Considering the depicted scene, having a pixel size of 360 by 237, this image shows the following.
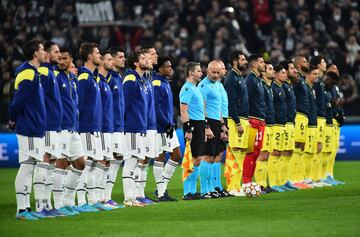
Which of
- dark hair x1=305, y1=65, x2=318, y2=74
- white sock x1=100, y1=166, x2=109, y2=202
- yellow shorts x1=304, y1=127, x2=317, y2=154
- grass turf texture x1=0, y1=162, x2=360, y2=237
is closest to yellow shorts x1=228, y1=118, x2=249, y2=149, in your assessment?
grass turf texture x1=0, y1=162, x2=360, y2=237

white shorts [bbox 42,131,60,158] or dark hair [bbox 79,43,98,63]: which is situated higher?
dark hair [bbox 79,43,98,63]

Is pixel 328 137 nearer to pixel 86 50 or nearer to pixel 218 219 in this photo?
pixel 86 50

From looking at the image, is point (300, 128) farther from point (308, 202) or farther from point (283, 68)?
point (308, 202)

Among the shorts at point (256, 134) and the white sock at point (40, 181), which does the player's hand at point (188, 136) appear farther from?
Answer: the white sock at point (40, 181)

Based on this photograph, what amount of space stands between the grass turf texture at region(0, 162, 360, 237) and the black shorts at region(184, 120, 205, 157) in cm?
106

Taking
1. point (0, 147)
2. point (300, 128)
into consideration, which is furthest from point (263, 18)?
point (300, 128)

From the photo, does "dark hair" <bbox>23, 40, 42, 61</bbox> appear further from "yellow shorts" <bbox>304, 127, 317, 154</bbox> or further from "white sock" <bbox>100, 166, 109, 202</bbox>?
"yellow shorts" <bbox>304, 127, 317, 154</bbox>

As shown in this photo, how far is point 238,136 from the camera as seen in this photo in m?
20.8

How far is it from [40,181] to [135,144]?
278 centimetres

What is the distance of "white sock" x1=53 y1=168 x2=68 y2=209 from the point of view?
16219 mm

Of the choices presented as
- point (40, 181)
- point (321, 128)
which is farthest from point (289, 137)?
point (40, 181)

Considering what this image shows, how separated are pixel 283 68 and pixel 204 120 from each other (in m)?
3.64

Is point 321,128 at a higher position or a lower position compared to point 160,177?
higher

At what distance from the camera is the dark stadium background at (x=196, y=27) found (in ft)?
112
